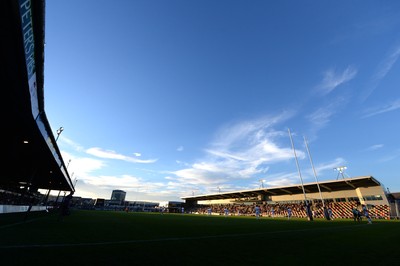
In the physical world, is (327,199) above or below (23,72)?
below

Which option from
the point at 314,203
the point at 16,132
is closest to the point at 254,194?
the point at 314,203

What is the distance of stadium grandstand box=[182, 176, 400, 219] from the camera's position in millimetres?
39656

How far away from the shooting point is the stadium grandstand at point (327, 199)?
39.7 m

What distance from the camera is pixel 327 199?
159ft

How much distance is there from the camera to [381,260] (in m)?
5.48

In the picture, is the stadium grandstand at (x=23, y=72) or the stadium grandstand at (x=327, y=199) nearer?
the stadium grandstand at (x=23, y=72)

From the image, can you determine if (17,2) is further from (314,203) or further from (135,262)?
(314,203)

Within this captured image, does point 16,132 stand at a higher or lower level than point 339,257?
higher

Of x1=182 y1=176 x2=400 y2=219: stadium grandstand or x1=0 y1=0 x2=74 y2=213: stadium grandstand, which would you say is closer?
x1=0 y1=0 x2=74 y2=213: stadium grandstand

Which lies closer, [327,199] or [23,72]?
[23,72]

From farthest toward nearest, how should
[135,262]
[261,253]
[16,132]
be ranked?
[16,132]
[261,253]
[135,262]

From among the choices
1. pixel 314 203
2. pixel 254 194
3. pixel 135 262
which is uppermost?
pixel 254 194

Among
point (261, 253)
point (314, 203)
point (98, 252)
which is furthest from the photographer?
point (314, 203)

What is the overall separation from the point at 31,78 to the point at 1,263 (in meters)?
8.07
